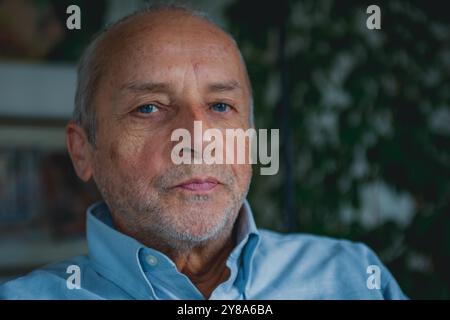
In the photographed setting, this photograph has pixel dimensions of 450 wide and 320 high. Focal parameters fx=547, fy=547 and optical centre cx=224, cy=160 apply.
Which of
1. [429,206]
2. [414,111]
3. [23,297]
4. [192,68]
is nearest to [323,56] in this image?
[414,111]

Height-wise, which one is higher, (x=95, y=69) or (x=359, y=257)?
(x=95, y=69)

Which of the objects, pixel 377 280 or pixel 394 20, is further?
pixel 394 20

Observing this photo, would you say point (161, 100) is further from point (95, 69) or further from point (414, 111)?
point (414, 111)

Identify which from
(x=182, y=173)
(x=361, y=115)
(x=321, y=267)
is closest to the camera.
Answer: (x=182, y=173)

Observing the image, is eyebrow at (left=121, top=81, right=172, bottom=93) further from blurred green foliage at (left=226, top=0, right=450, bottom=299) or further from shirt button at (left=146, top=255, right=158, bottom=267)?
A: blurred green foliage at (left=226, top=0, right=450, bottom=299)

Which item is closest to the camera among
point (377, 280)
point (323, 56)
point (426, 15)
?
point (377, 280)

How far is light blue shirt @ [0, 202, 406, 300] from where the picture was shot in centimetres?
74

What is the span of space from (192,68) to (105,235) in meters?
0.26

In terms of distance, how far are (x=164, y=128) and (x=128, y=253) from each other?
0.18 meters

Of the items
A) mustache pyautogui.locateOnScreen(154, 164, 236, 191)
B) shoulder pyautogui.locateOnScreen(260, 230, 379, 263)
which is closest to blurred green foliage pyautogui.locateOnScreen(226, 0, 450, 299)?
shoulder pyautogui.locateOnScreen(260, 230, 379, 263)

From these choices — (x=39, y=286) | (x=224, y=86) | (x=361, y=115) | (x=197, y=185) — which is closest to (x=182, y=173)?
(x=197, y=185)

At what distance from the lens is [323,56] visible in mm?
1301

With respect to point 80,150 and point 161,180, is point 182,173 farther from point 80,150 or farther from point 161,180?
point 80,150

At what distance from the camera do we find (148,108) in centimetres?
71
